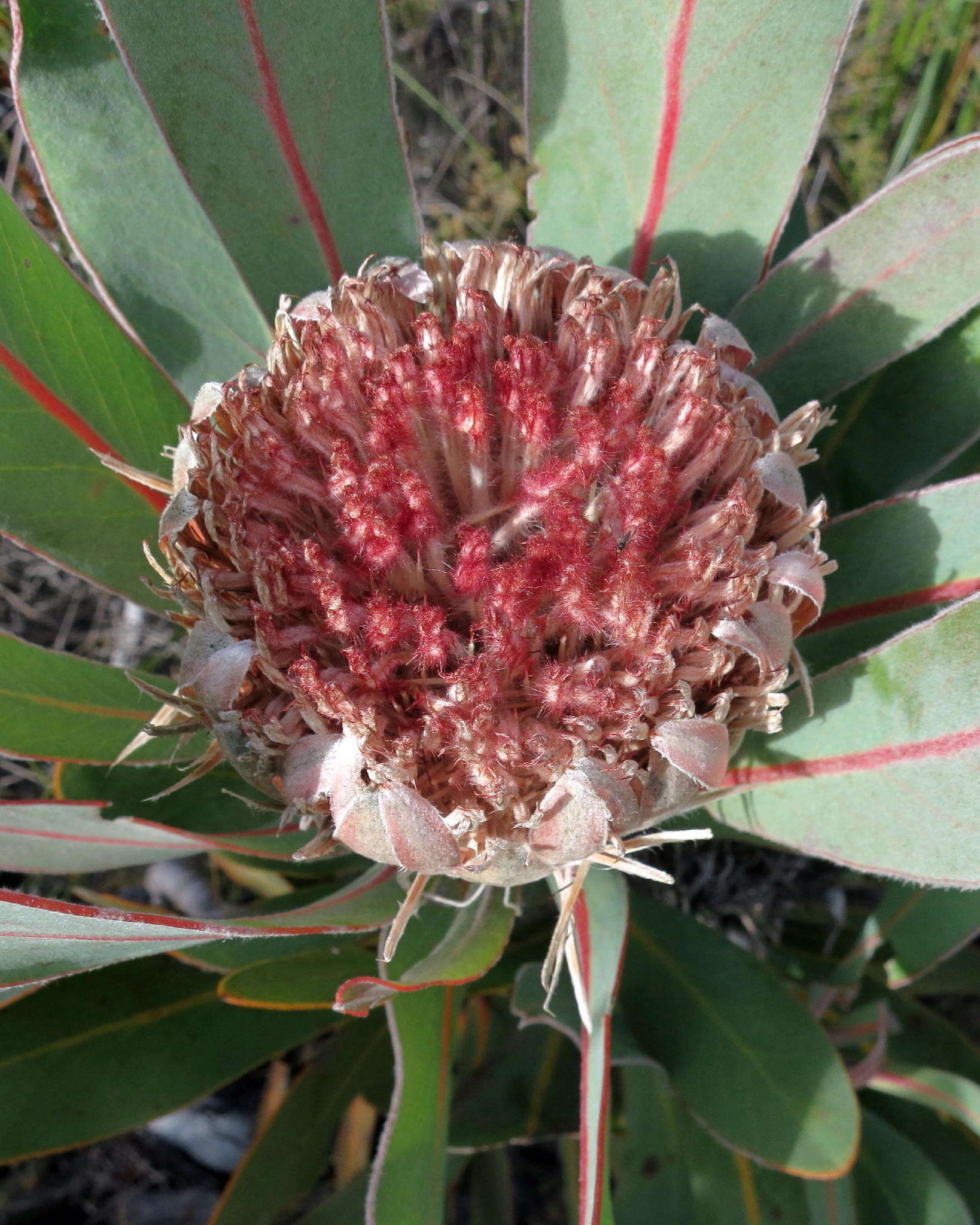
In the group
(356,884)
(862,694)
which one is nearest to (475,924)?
(356,884)

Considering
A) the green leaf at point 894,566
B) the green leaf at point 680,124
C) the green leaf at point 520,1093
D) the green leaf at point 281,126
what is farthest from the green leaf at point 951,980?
the green leaf at point 281,126

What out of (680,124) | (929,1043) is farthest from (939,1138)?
(680,124)

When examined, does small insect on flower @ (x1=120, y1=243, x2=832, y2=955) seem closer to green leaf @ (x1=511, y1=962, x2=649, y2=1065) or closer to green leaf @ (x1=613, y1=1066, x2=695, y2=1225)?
green leaf @ (x1=511, y1=962, x2=649, y2=1065)

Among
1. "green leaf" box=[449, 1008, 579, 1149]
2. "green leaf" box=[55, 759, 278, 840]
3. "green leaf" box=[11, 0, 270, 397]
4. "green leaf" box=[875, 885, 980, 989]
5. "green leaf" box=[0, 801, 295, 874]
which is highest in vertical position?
"green leaf" box=[11, 0, 270, 397]

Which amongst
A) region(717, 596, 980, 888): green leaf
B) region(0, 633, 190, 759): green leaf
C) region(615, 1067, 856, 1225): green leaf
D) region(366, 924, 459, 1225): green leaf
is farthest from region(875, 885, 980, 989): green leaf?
region(0, 633, 190, 759): green leaf

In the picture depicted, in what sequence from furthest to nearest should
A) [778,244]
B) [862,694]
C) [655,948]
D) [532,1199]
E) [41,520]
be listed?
[532,1199]
[778,244]
[655,948]
[41,520]
[862,694]

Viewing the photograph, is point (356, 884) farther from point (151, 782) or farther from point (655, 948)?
point (655, 948)
